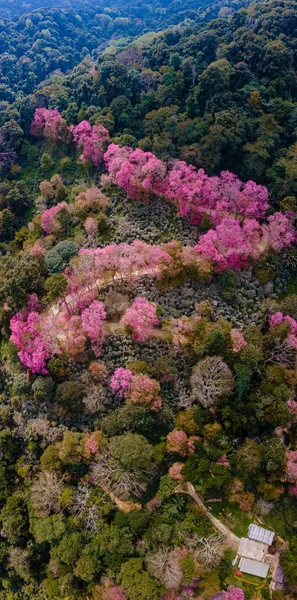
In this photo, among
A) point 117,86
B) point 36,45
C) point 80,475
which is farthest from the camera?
point 36,45

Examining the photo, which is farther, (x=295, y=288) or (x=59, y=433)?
(x=295, y=288)

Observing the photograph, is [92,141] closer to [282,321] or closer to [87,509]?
[282,321]

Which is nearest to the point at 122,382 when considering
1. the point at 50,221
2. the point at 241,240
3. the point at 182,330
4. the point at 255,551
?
the point at 182,330

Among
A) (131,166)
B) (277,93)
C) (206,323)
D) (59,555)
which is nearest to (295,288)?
(206,323)


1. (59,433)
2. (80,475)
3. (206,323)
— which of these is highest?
(206,323)

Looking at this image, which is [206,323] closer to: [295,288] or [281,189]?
[295,288]

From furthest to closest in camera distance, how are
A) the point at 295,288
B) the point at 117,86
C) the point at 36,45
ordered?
the point at 36,45, the point at 117,86, the point at 295,288

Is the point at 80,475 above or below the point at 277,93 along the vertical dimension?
below
